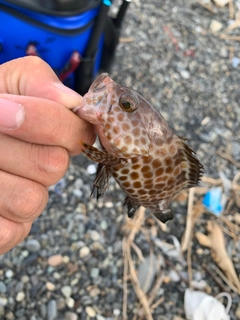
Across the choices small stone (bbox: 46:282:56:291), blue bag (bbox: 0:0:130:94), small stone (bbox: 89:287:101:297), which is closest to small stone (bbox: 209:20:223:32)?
blue bag (bbox: 0:0:130:94)

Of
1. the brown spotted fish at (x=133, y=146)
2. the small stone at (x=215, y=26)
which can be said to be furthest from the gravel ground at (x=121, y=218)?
the brown spotted fish at (x=133, y=146)

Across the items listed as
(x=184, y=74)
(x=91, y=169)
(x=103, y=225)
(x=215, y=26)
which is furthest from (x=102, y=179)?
(x=215, y=26)

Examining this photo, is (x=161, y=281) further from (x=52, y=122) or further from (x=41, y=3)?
(x=41, y=3)

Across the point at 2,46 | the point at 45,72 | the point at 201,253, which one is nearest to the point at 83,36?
the point at 2,46

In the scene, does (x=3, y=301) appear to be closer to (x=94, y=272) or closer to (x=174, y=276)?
(x=94, y=272)

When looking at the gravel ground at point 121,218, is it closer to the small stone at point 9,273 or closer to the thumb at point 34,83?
the small stone at point 9,273

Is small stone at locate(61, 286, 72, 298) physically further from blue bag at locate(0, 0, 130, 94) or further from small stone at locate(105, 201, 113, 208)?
blue bag at locate(0, 0, 130, 94)
